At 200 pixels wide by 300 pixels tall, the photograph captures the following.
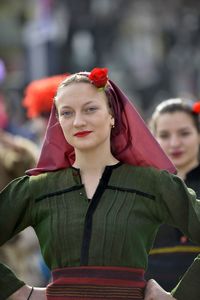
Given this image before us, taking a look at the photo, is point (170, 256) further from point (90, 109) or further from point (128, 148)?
point (90, 109)

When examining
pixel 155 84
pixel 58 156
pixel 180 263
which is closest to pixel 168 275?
pixel 180 263

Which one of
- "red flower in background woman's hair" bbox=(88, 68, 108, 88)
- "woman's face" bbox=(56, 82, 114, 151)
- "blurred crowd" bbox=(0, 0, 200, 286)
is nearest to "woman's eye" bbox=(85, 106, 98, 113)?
"woman's face" bbox=(56, 82, 114, 151)

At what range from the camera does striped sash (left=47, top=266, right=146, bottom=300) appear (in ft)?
14.8

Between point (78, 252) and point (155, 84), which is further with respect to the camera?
point (155, 84)

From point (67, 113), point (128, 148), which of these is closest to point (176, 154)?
point (128, 148)

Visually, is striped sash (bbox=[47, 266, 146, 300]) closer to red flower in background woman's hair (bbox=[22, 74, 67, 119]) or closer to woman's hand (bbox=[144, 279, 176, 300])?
woman's hand (bbox=[144, 279, 176, 300])

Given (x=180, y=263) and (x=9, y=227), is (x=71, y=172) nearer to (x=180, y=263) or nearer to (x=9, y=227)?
(x=9, y=227)

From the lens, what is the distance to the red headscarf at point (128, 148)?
188 inches

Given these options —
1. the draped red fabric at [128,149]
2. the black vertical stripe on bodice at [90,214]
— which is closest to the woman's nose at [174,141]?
the draped red fabric at [128,149]

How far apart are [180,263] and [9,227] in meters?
1.50

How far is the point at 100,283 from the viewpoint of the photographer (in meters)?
4.51

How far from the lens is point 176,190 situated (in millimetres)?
4605

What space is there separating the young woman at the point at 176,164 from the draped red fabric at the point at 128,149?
1.06m

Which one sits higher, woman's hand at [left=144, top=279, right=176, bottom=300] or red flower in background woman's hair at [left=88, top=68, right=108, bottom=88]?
red flower in background woman's hair at [left=88, top=68, right=108, bottom=88]
